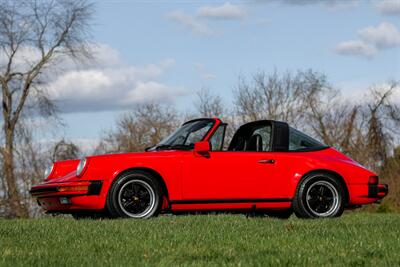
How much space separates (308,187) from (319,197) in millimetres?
296

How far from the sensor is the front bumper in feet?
36.2

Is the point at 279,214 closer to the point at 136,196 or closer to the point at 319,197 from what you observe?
the point at 319,197

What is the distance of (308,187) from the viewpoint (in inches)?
464

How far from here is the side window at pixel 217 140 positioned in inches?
463

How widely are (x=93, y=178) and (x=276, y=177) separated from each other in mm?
2781

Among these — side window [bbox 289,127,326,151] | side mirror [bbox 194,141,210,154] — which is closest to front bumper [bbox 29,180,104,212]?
side mirror [bbox 194,141,210,154]

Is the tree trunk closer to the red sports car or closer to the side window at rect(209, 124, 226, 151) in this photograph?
the red sports car

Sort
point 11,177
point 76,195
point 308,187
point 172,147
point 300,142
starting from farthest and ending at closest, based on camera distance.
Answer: point 11,177 < point 300,142 < point 172,147 < point 308,187 < point 76,195

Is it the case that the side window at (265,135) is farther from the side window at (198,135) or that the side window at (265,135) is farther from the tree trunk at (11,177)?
the tree trunk at (11,177)

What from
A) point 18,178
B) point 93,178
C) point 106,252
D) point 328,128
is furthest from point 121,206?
point 328,128

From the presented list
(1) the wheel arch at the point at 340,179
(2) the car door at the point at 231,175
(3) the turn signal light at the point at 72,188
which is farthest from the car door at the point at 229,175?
(3) the turn signal light at the point at 72,188

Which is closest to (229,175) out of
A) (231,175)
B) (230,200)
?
(231,175)


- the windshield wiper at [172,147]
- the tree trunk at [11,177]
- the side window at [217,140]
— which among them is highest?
the side window at [217,140]

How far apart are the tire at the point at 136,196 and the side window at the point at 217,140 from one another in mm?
1151
